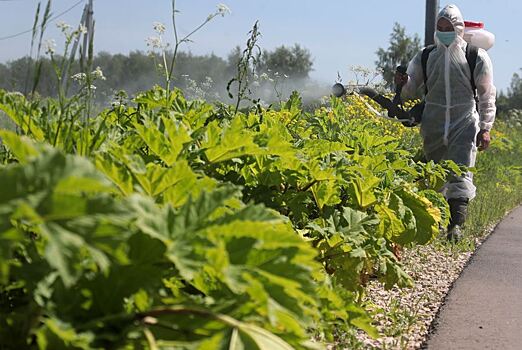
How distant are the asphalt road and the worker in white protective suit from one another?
810mm

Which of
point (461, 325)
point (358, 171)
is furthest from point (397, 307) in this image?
point (358, 171)

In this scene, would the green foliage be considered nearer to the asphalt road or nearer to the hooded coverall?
the asphalt road

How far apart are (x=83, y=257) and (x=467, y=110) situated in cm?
607

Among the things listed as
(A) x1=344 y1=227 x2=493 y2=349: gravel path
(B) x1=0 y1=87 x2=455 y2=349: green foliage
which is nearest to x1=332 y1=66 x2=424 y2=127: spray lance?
(A) x1=344 y1=227 x2=493 y2=349: gravel path

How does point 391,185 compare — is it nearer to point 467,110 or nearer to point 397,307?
point 397,307

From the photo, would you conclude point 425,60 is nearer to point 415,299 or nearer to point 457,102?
point 457,102

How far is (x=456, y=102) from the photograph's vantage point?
733 centimetres

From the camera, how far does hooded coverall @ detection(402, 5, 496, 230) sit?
7.27 metres

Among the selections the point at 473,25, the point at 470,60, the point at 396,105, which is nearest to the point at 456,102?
the point at 470,60

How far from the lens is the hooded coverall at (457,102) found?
23.8ft

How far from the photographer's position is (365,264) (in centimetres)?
336

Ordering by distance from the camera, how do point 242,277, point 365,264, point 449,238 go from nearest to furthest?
point 242,277
point 365,264
point 449,238

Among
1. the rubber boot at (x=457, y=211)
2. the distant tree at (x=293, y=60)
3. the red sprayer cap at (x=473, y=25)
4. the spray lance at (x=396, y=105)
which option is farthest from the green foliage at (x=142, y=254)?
the distant tree at (x=293, y=60)

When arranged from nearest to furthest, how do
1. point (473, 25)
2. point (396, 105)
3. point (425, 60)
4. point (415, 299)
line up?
point (415, 299) → point (425, 60) → point (396, 105) → point (473, 25)
